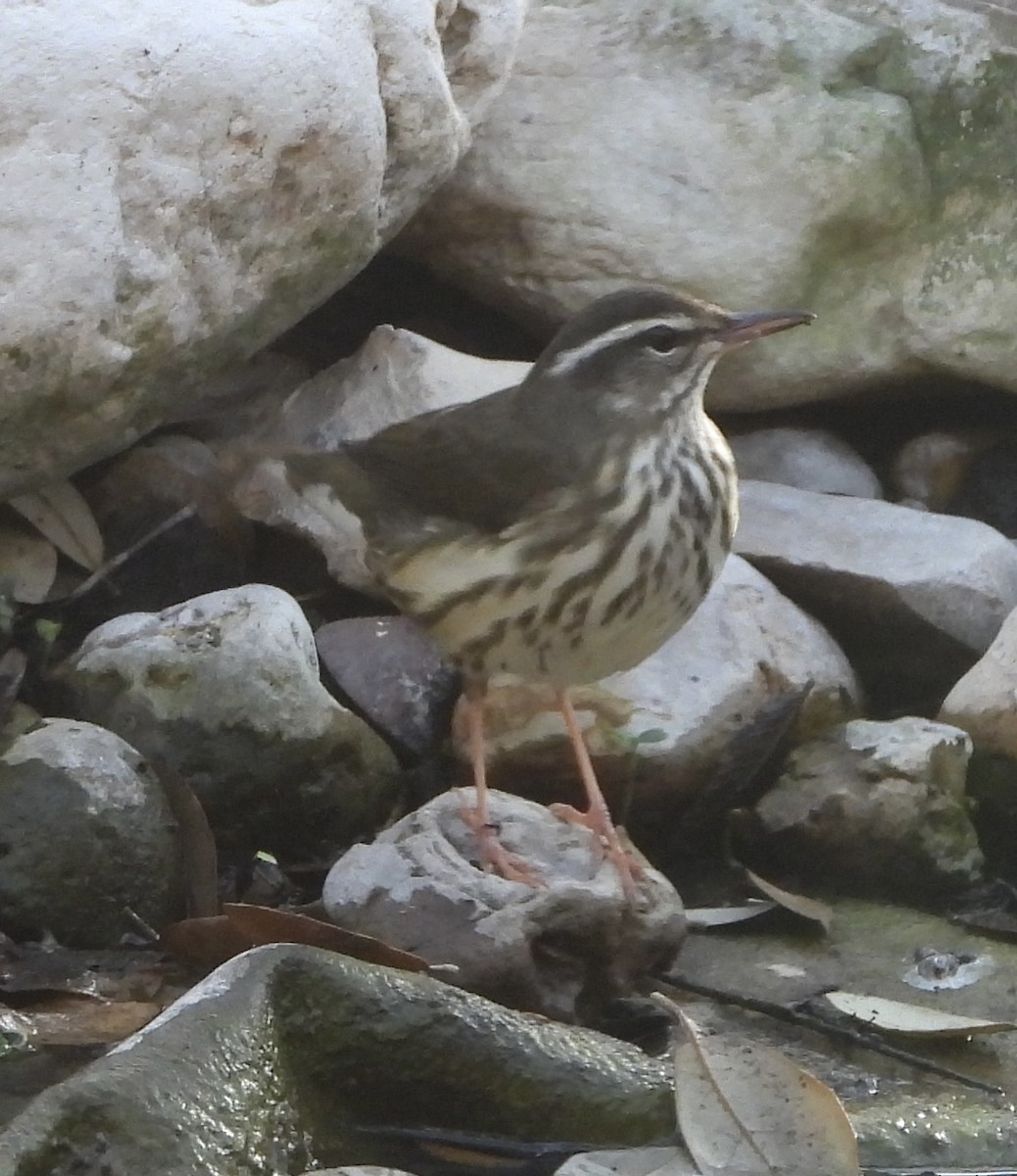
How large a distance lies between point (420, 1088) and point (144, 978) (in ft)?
2.50

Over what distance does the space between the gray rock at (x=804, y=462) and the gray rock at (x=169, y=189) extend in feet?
4.68

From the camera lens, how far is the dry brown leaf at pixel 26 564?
488 centimetres

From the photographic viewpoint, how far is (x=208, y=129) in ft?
14.7

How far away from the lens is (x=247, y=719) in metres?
4.32

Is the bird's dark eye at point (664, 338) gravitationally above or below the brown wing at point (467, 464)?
above

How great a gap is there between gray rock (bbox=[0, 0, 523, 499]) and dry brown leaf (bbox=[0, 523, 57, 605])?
353 millimetres

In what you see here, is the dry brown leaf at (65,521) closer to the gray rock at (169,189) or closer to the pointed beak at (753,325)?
the gray rock at (169,189)

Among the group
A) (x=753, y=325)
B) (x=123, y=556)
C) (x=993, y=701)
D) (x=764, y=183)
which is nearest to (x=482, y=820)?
(x=753, y=325)

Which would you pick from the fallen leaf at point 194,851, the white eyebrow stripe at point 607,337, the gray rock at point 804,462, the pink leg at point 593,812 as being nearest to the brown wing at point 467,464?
the white eyebrow stripe at point 607,337

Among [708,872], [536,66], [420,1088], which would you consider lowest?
[708,872]

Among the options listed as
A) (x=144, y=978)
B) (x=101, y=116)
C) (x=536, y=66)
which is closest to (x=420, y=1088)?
(x=144, y=978)

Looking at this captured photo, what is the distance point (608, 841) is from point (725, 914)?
34cm

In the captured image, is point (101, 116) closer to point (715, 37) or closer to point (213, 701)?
point (213, 701)

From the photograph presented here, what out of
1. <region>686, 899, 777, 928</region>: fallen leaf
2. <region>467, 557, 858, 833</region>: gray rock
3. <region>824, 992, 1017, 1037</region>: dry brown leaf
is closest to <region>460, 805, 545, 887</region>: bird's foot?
<region>686, 899, 777, 928</region>: fallen leaf
